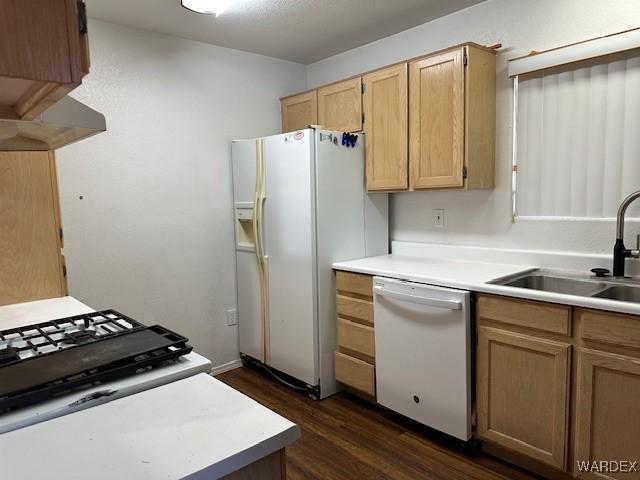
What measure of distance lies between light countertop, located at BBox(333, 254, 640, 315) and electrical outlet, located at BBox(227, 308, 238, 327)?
40.9 inches

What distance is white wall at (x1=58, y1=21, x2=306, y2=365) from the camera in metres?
2.75

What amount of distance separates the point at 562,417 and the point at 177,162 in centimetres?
270

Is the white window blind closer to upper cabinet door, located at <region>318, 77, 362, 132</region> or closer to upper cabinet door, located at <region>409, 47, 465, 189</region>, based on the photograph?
upper cabinet door, located at <region>409, 47, 465, 189</region>

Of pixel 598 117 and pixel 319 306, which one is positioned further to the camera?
pixel 319 306

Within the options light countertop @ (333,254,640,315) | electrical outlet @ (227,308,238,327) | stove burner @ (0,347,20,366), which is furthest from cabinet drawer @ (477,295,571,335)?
electrical outlet @ (227,308,238,327)

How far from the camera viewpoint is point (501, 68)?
254cm

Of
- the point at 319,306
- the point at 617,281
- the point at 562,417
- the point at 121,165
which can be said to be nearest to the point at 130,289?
the point at 121,165

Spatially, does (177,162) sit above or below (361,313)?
above

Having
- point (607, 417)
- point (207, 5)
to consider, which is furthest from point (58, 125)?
point (607, 417)

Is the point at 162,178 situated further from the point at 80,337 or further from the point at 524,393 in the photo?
the point at 524,393

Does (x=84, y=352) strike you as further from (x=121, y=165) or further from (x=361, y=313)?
(x=121, y=165)

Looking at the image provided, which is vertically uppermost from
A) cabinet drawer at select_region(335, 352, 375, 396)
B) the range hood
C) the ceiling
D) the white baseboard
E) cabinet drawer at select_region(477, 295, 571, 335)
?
the ceiling

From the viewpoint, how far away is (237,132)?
339 centimetres

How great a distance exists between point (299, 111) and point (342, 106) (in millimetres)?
481
